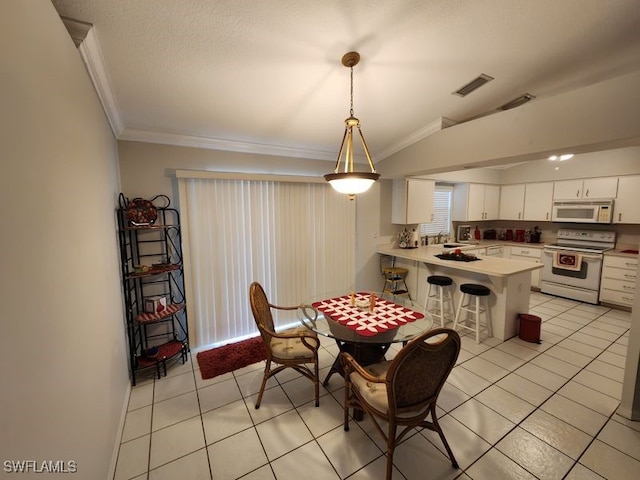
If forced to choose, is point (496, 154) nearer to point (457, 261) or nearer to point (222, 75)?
point (457, 261)

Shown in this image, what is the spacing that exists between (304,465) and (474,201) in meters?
5.38

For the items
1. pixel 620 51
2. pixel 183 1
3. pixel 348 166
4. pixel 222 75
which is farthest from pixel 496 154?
pixel 183 1

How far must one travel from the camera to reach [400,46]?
1928 mm

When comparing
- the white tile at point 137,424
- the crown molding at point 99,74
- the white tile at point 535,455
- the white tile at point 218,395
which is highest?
the crown molding at point 99,74

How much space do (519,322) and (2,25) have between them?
4.64 metres

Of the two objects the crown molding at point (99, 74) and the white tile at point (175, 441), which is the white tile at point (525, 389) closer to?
the white tile at point (175, 441)

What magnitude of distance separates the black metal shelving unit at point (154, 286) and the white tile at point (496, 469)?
271 cm

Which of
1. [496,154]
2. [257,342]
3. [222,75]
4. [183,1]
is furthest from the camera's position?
[257,342]

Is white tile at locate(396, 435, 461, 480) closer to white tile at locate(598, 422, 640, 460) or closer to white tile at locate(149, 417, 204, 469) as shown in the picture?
white tile at locate(598, 422, 640, 460)

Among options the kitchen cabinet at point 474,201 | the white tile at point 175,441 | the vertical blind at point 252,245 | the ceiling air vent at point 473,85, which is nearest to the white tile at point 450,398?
the white tile at point 175,441

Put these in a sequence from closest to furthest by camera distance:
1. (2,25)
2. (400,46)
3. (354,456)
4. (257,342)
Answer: (2,25)
(354,456)
(400,46)
(257,342)

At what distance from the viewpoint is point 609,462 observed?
5.65ft

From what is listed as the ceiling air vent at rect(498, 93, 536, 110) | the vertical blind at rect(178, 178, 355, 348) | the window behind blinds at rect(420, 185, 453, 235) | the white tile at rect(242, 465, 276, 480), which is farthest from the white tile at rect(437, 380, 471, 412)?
the window behind blinds at rect(420, 185, 453, 235)

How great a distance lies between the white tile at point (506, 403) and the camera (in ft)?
6.95
